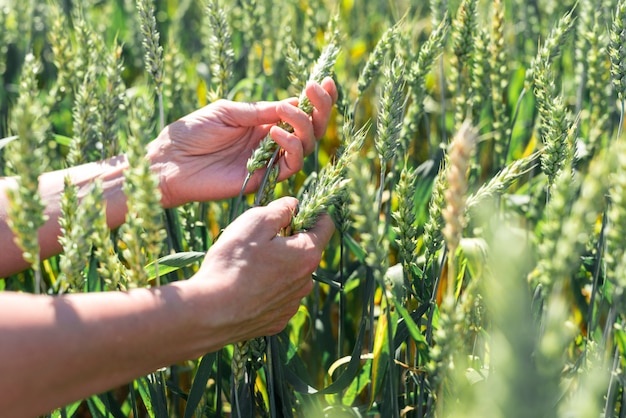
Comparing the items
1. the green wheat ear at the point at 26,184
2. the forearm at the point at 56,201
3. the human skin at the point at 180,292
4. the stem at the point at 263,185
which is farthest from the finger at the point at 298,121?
the green wheat ear at the point at 26,184

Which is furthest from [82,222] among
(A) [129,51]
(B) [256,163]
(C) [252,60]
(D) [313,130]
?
(A) [129,51]

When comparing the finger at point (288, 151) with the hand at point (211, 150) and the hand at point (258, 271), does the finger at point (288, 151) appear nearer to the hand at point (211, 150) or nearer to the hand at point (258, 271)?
the hand at point (211, 150)

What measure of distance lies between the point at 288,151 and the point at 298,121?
6cm

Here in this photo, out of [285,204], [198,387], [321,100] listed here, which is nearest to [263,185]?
[285,204]

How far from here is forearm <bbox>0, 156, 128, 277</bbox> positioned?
4.42ft

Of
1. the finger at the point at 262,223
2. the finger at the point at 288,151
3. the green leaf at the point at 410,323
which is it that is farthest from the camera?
the finger at the point at 288,151

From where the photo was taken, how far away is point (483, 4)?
2678 mm

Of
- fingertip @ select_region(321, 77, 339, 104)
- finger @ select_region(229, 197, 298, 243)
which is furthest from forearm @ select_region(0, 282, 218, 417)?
fingertip @ select_region(321, 77, 339, 104)

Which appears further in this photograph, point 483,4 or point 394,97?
point 483,4

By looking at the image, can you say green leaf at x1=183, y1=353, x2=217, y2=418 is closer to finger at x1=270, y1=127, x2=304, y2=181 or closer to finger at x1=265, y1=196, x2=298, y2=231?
finger at x1=265, y1=196, x2=298, y2=231

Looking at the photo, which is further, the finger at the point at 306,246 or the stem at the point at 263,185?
the stem at the point at 263,185

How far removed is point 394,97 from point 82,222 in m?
0.55

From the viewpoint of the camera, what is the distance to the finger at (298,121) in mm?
1355

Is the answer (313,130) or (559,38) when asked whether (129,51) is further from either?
(559,38)
